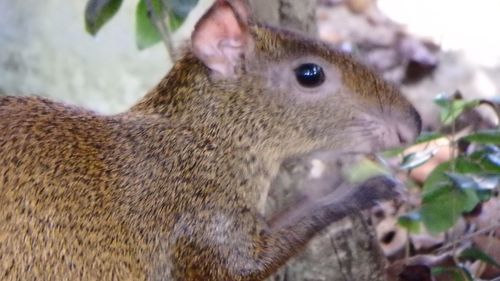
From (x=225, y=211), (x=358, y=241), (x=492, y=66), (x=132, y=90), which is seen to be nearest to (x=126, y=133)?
(x=225, y=211)

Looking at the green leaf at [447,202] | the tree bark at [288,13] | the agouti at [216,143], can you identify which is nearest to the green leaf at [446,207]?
the green leaf at [447,202]

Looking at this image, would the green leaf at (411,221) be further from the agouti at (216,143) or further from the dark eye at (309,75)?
the dark eye at (309,75)

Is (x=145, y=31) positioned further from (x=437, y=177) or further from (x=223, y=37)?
(x=437, y=177)

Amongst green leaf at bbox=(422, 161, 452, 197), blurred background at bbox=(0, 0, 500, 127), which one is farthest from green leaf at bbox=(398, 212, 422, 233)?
blurred background at bbox=(0, 0, 500, 127)

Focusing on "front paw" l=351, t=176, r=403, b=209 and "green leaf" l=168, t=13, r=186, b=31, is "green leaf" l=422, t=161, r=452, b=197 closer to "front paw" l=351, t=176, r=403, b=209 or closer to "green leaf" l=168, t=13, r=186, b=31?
"front paw" l=351, t=176, r=403, b=209

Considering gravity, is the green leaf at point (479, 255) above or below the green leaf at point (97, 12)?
below

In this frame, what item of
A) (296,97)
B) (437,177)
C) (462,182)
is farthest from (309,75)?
(437,177)
